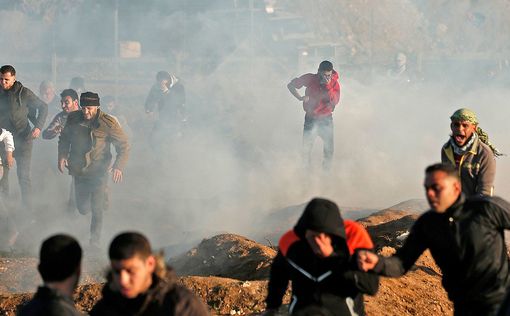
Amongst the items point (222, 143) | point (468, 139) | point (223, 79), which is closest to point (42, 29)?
point (223, 79)

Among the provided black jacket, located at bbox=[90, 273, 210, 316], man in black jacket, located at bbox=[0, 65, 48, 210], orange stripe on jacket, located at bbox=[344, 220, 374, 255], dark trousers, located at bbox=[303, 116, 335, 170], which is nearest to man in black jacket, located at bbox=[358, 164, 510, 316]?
orange stripe on jacket, located at bbox=[344, 220, 374, 255]

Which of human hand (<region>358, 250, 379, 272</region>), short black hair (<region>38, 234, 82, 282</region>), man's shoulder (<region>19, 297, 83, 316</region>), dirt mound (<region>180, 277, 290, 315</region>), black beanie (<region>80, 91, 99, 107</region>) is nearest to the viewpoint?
man's shoulder (<region>19, 297, 83, 316</region>)

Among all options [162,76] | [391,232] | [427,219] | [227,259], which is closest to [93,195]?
[227,259]

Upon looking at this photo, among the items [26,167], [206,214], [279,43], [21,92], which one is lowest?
[206,214]

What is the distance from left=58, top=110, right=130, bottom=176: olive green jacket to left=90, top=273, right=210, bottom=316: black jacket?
6627mm

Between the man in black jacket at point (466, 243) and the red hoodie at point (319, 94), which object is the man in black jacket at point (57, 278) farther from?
the red hoodie at point (319, 94)

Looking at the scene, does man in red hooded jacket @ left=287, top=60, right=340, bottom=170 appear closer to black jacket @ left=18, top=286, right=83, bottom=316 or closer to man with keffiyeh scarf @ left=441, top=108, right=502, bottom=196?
man with keffiyeh scarf @ left=441, top=108, right=502, bottom=196

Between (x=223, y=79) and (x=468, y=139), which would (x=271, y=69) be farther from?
(x=468, y=139)

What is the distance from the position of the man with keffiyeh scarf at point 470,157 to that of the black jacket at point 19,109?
21.2ft

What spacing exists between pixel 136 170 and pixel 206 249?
887 cm

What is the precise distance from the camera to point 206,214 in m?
13.6

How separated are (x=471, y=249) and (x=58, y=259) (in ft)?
7.00

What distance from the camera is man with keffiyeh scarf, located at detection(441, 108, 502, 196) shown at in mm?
6324

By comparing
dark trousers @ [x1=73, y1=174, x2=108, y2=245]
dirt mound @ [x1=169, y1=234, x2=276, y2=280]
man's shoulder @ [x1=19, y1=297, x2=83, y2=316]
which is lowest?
dirt mound @ [x1=169, y1=234, x2=276, y2=280]
